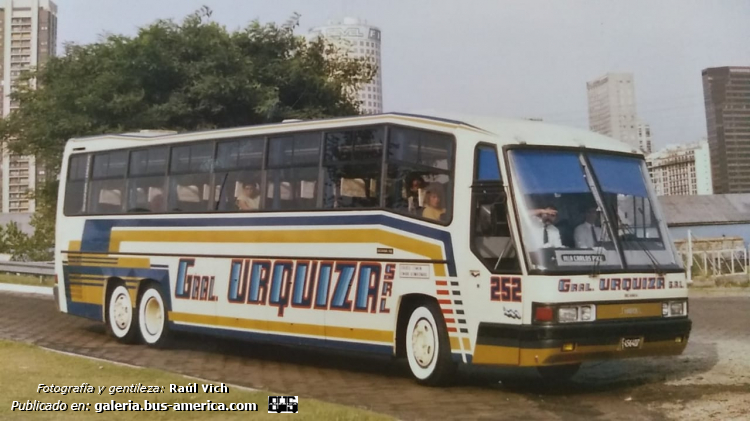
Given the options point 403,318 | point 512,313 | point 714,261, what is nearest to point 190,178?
point 403,318

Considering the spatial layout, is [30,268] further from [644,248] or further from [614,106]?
[614,106]

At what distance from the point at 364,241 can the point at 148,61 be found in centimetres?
1851

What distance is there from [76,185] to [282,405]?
33.8 feet

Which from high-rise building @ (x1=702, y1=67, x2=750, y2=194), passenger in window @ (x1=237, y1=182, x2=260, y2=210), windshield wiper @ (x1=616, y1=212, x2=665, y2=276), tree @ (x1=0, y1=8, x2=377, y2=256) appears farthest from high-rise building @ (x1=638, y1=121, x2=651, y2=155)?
windshield wiper @ (x1=616, y1=212, x2=665, y2=276)

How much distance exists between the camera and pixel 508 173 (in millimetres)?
10102

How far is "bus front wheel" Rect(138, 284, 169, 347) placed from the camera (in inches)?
604

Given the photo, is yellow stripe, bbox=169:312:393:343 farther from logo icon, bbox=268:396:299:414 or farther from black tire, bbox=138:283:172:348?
logo icon, bbox=268:396:299:414

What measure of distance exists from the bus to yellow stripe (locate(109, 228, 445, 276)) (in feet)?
0.08

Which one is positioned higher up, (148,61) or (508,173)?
(148,61)

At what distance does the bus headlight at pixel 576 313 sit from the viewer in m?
9.54

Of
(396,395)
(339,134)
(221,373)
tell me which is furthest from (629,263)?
(221,373)

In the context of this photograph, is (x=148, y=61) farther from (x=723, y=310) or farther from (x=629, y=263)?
(x=629, y=263)

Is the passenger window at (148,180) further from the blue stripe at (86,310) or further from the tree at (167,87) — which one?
the tree at (167,87)

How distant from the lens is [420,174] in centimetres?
1110
